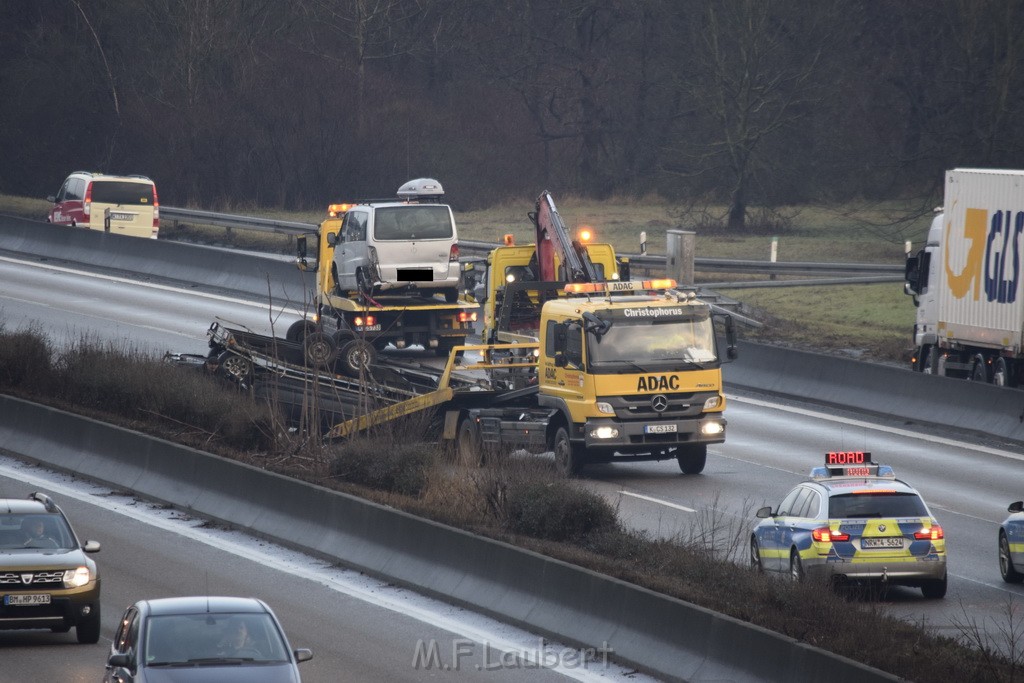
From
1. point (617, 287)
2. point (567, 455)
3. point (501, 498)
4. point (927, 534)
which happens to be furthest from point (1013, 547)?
point (617, 287)

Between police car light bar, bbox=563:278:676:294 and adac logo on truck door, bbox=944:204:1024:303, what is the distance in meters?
8.21

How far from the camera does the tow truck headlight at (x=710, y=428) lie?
71.8 ft

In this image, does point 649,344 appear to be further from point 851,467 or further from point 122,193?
point 122,193

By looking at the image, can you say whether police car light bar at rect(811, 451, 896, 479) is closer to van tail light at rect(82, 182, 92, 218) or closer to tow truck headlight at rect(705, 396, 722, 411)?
tow truck headlight at rect(705, 396, 722, 411)

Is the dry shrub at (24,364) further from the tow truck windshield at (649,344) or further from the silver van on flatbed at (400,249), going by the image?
the tow truck windshield at (649,344)

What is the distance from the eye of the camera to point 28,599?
1341 cm

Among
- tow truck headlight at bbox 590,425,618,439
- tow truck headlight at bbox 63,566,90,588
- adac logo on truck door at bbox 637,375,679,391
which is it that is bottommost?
tow truck headlight at bbox 63,566,90,588

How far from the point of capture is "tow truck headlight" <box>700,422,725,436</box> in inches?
862

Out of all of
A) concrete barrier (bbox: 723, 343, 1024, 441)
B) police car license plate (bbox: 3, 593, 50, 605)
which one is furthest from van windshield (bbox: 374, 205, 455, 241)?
police car license plate (bbox: 3, 593, 50, 605)

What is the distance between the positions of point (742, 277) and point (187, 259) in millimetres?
15099

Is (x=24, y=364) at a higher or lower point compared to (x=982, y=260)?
lower

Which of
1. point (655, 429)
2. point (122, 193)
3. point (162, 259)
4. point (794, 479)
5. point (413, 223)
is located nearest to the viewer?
point (655, 429)

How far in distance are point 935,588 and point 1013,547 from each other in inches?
51.5

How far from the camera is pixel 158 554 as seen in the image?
1797 cm
